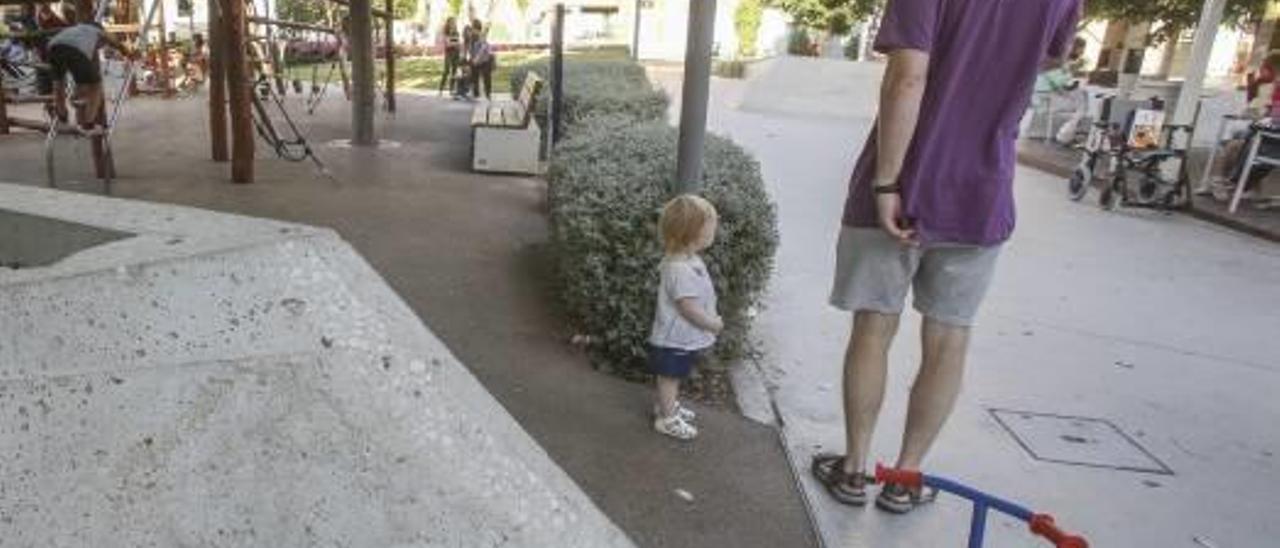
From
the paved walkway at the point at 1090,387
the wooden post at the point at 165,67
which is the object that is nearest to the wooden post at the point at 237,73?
the paved walkway at the point at 1090,387

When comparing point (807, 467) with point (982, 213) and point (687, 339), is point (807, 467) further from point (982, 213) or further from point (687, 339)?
point (982, 213)

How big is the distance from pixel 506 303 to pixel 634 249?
3.10 feet

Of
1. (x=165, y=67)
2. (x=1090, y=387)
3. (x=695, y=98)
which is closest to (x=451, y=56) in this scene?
(x=165, y=67)

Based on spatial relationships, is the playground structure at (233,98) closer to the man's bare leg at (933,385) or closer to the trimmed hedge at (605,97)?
the trimmed hedge at (605,97)

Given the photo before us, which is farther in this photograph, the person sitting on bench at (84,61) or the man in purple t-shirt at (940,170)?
the person sitting on bench at (84,61)

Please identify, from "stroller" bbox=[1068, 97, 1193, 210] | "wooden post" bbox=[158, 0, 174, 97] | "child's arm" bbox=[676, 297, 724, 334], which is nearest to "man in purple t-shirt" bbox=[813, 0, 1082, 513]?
"child's arm" bbox=[676, 297, 724, 334]

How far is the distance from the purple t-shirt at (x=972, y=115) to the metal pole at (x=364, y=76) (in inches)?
307

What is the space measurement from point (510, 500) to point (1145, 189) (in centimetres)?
1042

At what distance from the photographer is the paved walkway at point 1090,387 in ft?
10.9

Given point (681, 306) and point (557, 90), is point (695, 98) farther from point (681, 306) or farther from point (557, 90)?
point (557, 90)

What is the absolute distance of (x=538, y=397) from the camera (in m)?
3.64

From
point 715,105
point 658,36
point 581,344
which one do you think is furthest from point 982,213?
point 658,36

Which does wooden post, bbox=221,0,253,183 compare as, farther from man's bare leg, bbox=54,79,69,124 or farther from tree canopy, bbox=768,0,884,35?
tree canopy, bbox=768,0,884,35

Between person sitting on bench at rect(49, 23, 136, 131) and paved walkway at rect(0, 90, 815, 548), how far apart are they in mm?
467
